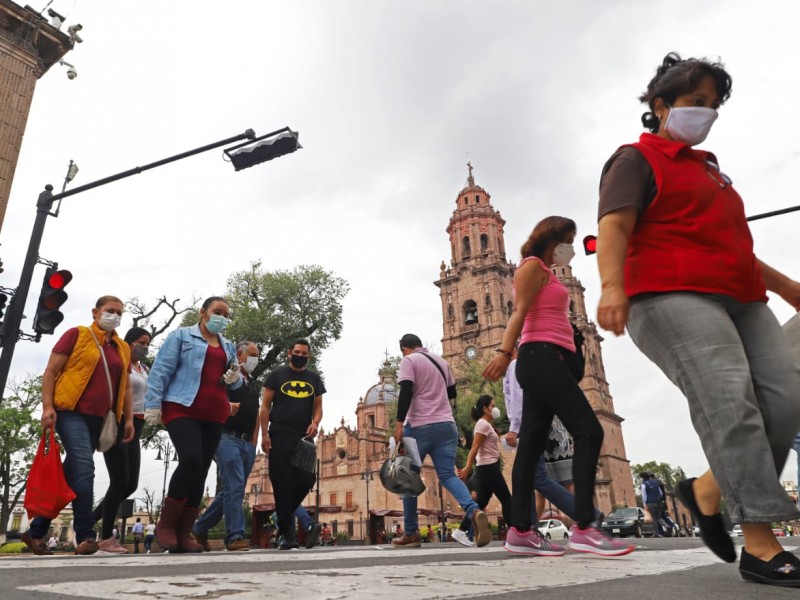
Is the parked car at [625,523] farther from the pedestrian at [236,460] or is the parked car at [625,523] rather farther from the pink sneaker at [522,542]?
the pink sneaker at [522,542]

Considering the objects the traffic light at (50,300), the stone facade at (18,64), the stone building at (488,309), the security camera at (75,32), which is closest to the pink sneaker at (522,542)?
the traffic light at (50,300)

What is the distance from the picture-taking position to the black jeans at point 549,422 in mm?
3469

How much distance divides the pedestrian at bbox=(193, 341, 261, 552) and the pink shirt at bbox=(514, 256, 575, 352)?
128 inches

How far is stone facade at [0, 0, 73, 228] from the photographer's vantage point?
12.8 m

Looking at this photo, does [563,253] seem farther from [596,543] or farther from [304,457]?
[304,457]

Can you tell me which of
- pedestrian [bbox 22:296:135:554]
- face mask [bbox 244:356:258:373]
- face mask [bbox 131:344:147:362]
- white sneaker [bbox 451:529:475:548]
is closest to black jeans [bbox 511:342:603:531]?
white sneaker [bbox 451:529:475:548]

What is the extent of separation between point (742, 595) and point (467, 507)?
4038 mm

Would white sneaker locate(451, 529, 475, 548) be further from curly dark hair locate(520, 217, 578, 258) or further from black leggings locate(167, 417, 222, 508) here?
curly dark hair locate(520, 217, 578, 258)

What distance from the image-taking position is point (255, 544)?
7.81m

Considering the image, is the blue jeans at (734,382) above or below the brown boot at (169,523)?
above

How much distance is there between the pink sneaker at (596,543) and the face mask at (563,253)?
174 centimetres

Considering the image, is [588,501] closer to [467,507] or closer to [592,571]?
[592,571]

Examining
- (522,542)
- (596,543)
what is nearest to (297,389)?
(522,542)

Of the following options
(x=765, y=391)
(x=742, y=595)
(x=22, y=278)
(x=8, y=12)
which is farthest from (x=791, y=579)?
(x=8, y=12)
